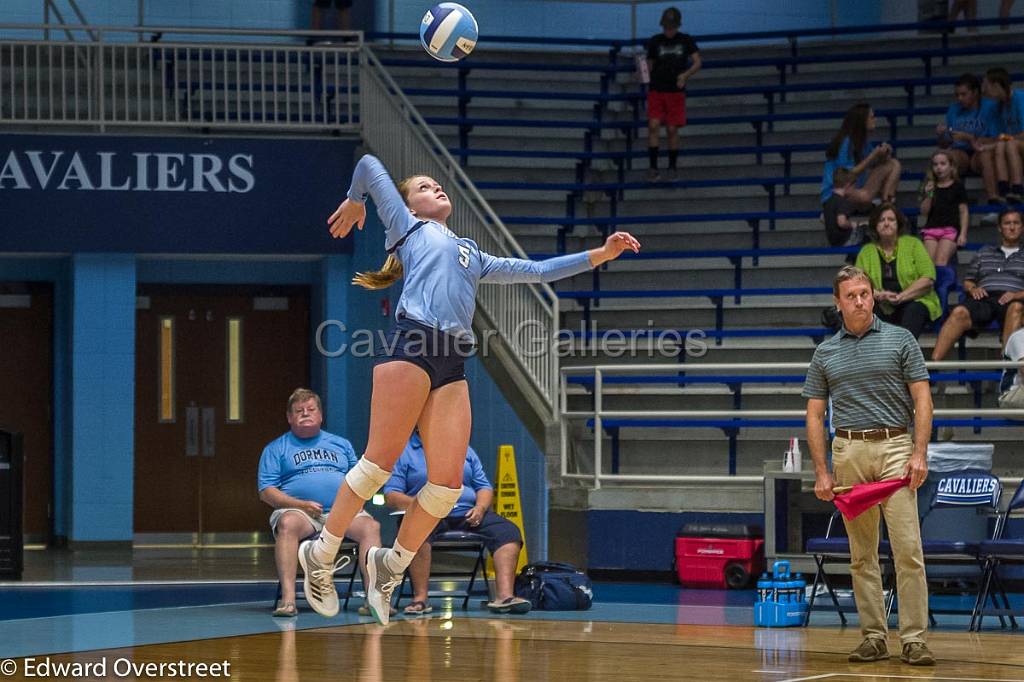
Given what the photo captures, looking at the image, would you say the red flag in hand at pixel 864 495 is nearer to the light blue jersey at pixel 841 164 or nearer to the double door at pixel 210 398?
the light blue jersey at pixel 841 164

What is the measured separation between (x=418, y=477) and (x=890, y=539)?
3567 mm

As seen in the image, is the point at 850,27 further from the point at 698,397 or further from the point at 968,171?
the point at 698,397

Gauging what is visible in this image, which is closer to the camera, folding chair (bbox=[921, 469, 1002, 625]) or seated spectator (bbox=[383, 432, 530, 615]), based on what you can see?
seated spectator (bbox=[383, 432, 530, 615])

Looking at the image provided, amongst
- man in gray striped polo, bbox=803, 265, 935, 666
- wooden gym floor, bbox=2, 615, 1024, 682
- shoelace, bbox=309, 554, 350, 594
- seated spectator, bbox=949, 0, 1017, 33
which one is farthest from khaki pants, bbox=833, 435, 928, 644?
seated spectator, bbox=949, 0, 1017, 33

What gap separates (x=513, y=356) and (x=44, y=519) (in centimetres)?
566

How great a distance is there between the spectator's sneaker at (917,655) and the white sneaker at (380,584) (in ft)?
8.00

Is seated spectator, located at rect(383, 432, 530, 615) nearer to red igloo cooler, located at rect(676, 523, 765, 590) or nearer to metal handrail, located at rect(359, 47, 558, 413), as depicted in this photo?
red igloo cooler, located at rect(676, 523, 765, 590)

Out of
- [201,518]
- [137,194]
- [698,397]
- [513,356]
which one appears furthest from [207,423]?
[698,397]

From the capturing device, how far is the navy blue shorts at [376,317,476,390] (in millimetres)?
6199

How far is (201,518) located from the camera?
15680 millimetres

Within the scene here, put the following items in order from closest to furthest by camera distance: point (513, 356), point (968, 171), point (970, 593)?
point (970, 593) < point (513, 356) < point (968, 171)

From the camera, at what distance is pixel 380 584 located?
6.70 m

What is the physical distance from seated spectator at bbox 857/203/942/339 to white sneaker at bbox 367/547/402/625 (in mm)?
6351

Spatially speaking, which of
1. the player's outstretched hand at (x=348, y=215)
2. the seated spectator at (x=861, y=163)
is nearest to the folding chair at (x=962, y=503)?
the seated spectator at (x=861, y=163)
